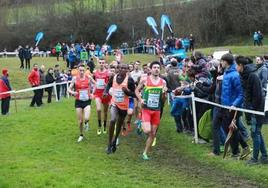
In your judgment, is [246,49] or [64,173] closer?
[64,173]

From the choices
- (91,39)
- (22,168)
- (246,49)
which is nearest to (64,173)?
(22,168)

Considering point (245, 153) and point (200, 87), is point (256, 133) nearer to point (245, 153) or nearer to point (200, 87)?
point (245, 153)

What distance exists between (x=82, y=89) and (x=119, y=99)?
2.10 metres

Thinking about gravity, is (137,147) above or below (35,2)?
below

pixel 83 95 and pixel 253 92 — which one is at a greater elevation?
pixel 253 92

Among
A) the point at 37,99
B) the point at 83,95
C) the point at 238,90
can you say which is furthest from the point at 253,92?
the point at 37,99

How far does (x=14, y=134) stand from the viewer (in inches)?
662

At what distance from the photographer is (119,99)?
13.5m

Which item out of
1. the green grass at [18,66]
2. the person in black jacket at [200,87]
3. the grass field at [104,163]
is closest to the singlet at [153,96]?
the grass field at [104,163]

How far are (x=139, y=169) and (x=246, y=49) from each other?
123ft

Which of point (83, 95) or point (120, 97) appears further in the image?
point (83, 95)

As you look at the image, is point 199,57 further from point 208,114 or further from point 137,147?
point 137,147

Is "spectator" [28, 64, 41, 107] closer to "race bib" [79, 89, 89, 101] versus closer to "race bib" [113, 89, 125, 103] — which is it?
"race bib" [79, 89, 89, 101]

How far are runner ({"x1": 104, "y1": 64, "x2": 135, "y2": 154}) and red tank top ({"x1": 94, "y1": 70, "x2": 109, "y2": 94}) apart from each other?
271 cm
